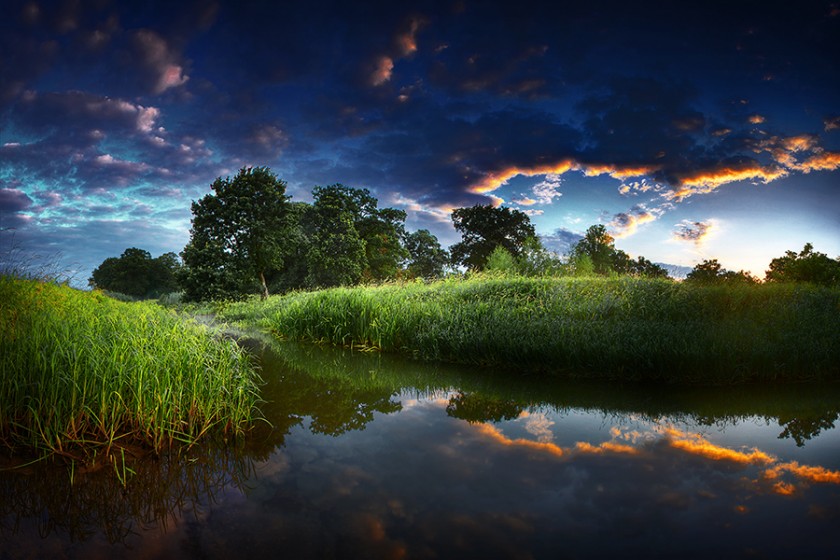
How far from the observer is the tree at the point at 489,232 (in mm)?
52281

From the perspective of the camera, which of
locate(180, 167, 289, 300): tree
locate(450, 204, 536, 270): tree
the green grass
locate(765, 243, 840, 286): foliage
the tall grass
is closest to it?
the tall grass

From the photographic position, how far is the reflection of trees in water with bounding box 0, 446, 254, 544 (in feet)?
9.18

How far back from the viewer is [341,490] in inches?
132

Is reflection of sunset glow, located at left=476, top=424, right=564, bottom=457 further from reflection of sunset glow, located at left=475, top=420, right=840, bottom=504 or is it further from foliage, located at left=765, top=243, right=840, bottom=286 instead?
foliage, located at left=765, top=243, right=840, bottom=286

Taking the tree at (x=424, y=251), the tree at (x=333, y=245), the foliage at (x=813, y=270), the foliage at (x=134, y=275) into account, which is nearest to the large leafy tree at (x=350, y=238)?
the tree at (x=333, y=245)

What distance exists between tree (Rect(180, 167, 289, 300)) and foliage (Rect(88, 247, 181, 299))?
41.2m

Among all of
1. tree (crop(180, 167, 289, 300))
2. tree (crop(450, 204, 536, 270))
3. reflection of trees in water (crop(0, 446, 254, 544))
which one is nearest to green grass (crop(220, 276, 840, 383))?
reflection of trees in water (crop(0, 446, 254, 544))

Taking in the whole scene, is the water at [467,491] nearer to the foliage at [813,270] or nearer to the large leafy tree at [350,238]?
the large leafy tree at [350,238]

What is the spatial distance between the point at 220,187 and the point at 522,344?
90.6 ft

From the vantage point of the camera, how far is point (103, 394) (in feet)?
12.5

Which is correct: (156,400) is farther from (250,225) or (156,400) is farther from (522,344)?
(250,225)

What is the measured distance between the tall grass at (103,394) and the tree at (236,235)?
23.5m

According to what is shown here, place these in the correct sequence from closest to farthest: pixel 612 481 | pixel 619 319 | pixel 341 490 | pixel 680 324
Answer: pixel 341 490, pixel 612 481, pixel 680 324, pixel 619 319

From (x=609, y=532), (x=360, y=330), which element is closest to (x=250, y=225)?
(x=360, y=330)
